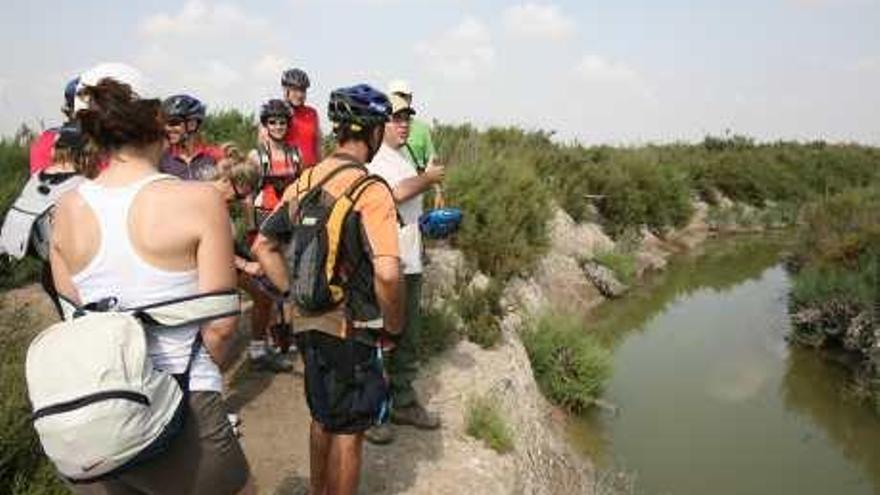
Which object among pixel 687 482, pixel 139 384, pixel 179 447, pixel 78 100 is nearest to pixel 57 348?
pixel 139 384

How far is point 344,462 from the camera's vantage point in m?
3.49

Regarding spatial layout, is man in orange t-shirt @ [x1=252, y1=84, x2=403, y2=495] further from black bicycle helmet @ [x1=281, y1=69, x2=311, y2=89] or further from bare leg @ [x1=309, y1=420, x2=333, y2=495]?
black bicycle helmet @ [x1=281, y1=69, x2=311, y2=89]

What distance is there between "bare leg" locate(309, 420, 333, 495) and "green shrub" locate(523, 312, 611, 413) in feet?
16.6

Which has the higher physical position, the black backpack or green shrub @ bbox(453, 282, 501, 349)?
the black backpack

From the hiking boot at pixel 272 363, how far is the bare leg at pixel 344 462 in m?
2.57

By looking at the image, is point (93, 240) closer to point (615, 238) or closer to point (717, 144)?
point (615, 238)

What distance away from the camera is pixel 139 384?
2.10 metres

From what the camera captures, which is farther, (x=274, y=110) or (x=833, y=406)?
(x=833, y=406)

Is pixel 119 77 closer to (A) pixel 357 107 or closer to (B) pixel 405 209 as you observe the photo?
(A) pixel 357 107

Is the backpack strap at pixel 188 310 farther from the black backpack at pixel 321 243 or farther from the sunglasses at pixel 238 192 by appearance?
the sunglasses at pixel 238 192

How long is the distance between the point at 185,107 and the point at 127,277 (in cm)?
303

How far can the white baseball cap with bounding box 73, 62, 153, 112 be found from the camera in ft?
7.52

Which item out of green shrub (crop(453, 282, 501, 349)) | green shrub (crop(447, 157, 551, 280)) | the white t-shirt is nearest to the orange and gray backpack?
the white t-shirt

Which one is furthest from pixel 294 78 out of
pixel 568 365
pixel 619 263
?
pixel 619 263
